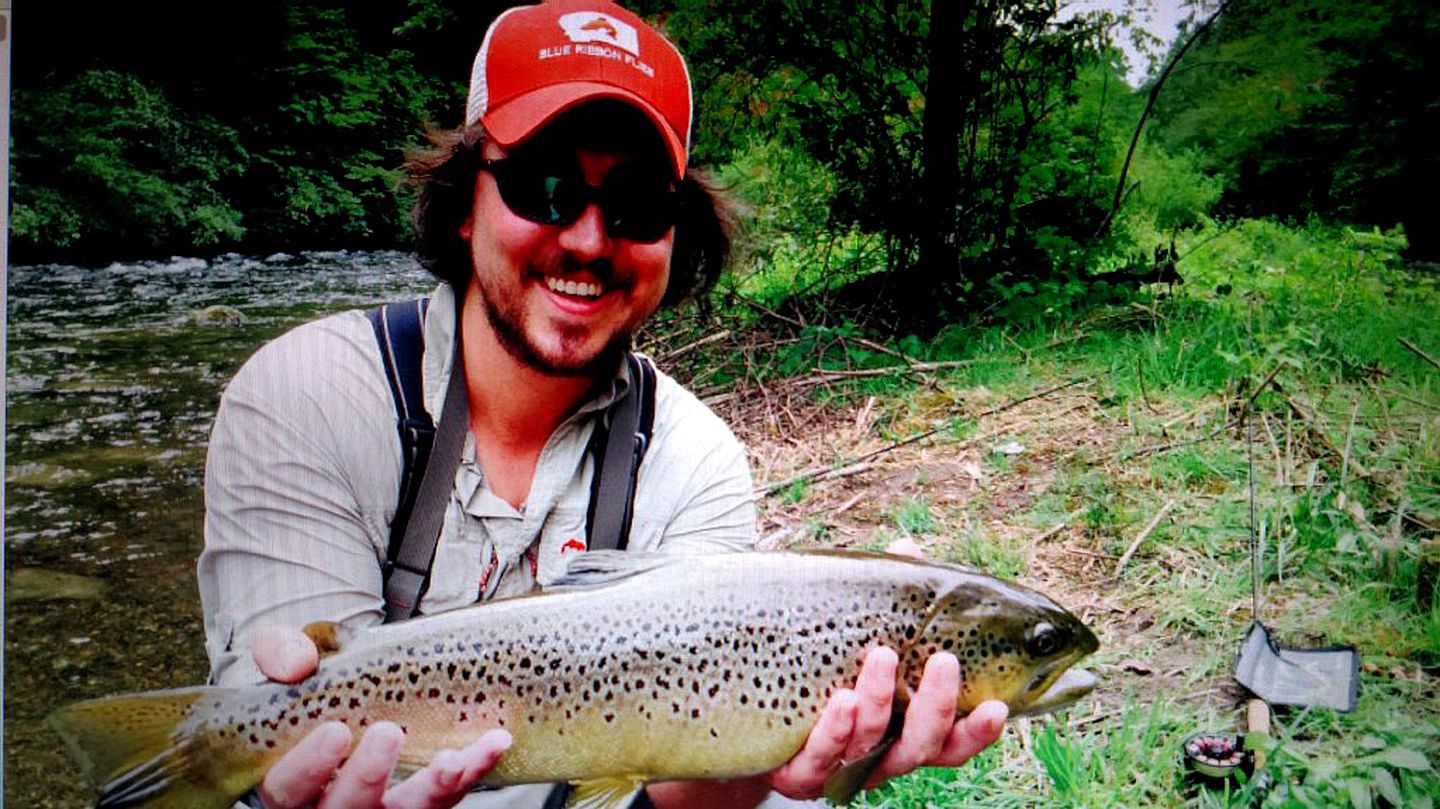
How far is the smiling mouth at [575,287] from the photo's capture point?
1.17 meters

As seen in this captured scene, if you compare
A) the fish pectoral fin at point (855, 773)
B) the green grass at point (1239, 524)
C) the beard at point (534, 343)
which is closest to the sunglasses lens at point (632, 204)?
the beard at point (534, 343)

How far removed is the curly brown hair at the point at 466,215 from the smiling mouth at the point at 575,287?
0.20 meters

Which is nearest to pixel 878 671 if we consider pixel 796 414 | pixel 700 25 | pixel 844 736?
pixel 844 736

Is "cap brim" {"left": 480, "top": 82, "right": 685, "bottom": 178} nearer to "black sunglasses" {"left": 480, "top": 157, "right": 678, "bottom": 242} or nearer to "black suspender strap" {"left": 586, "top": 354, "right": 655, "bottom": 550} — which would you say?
"black sunglasses" {"left": 480, "top": 157, "right": 678, "bottom": 242}

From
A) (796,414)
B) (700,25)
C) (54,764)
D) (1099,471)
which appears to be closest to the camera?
(54,764)

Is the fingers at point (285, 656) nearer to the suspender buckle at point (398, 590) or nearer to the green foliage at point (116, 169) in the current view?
the suspender buckle at point (398, 590)

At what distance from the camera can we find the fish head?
986 millimetres

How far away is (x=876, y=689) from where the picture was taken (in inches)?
37.3

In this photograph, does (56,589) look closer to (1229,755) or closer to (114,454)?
(114,454)

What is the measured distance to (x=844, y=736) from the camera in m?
0.96

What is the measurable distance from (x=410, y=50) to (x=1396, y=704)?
238cm

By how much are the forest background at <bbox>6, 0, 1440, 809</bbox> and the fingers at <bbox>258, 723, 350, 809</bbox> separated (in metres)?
0.92

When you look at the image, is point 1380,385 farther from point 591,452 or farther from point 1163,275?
point 1163,275

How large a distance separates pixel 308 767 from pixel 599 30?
103 cm
